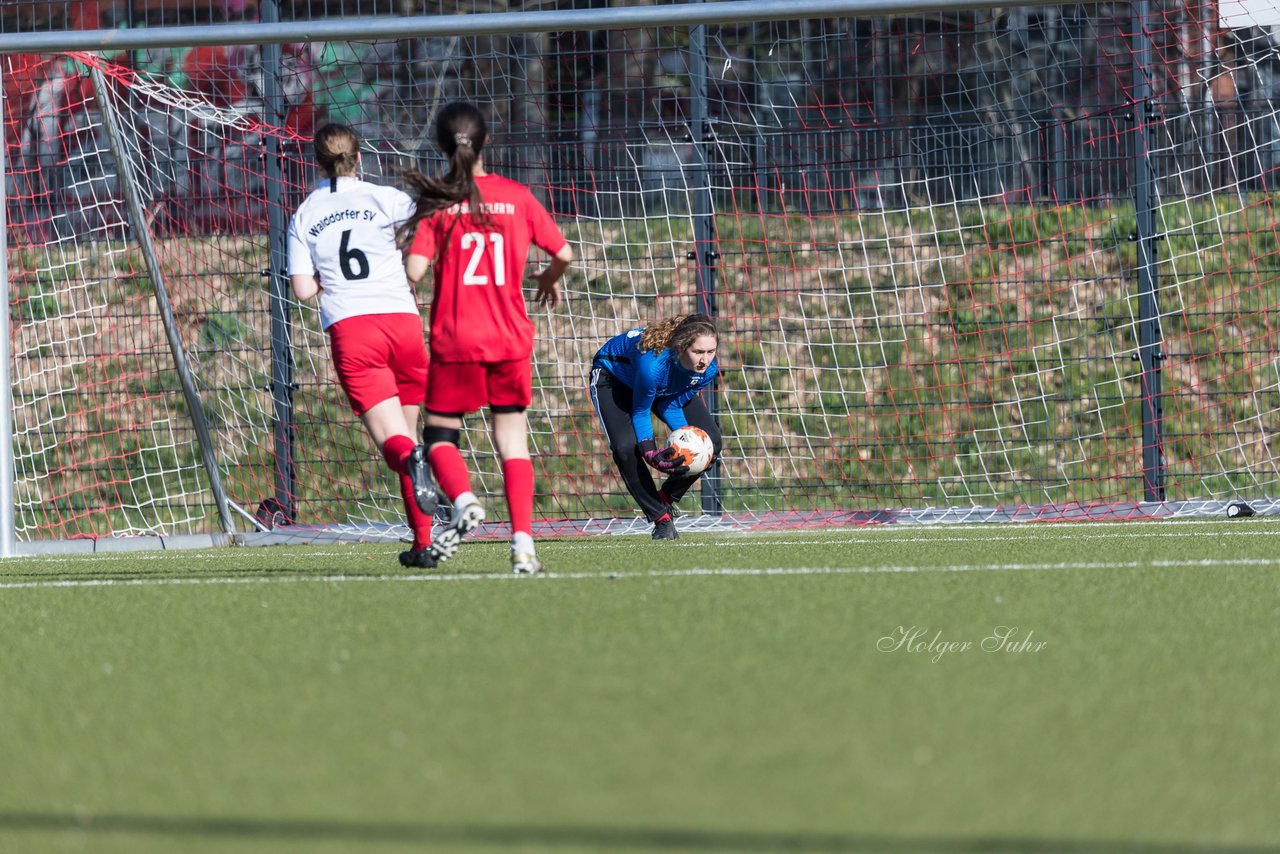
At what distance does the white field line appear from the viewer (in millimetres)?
4859

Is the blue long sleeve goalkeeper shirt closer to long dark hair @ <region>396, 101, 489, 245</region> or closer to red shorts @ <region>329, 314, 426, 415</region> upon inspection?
red shorts @ <region>329, 314, 426, 415</region>

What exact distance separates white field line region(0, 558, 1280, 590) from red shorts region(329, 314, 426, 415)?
0.76 m

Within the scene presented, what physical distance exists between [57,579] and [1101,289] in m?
8.61

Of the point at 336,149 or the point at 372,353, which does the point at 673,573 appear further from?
the point at 336,149

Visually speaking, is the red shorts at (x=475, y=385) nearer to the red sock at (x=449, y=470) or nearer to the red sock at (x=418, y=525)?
the red sock at (x=449, y=470)

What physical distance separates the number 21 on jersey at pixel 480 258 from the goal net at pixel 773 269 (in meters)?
4.49

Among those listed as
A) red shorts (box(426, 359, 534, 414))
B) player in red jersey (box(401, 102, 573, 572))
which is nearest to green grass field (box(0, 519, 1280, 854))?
player in red jersey (box(401, 102, 573, 572))

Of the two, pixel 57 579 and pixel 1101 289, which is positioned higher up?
pixel 1101 289

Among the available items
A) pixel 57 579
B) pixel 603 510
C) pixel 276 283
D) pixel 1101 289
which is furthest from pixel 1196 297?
pixel 57 579

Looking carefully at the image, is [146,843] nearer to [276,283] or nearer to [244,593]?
[244,593]

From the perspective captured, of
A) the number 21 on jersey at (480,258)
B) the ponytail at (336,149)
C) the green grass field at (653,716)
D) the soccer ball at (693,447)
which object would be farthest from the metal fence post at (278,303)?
the green grass field at (653,716)

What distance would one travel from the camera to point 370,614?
13.0 feet

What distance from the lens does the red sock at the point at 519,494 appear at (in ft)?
16.4

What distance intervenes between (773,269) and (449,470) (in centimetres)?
630
